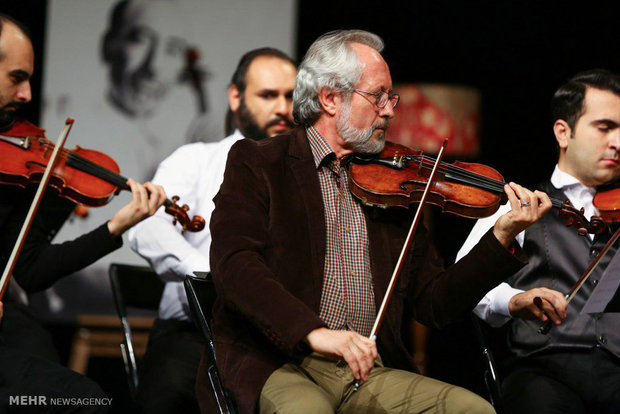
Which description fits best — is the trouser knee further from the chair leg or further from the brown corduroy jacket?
the chair leg

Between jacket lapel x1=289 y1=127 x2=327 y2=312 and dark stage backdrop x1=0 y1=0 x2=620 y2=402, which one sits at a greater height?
dark stage backdrop x1=0 y1=0 x2=620 y2=402

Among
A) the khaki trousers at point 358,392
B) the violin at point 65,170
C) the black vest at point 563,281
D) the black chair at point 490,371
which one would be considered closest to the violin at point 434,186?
the black vest at point 563,281

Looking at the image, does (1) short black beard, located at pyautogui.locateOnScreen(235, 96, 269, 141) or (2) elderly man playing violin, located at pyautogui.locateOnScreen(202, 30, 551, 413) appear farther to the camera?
(1) short black beard, located at pyautogui.locateOnScreen(235, 96, 269, 141)

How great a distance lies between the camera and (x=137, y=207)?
2275 millimetres

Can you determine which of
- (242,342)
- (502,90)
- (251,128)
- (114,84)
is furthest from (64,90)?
(502,90)

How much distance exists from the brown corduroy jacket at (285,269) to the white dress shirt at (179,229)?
632 mm

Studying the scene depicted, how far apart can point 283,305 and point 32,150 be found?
110 cm

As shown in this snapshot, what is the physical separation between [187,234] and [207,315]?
0.82m

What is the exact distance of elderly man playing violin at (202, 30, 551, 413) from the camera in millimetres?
1705

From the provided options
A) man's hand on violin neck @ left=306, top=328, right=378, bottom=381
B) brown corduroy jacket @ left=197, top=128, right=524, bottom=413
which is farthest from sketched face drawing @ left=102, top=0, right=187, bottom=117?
man's hand on violin neck @ left=306, top=328, right=378, bottom=381

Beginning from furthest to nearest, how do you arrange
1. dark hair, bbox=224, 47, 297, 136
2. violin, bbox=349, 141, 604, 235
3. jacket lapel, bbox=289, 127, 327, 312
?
1. dark hair, bbox=224, 47, 297, 136
2. violin, bbox=349, 141, 604, 235
3. jacket lapel, bbox=289, 127, 327, 312

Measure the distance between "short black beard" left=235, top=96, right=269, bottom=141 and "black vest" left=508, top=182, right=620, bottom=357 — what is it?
1.18 m

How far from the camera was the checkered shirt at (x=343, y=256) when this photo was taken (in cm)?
192

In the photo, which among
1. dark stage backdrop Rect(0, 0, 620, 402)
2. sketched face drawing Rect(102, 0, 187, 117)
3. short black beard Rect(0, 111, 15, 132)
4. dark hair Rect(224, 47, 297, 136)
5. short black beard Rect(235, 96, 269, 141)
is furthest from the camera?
dark stage backdrop Rect(0, 0, 620, 402)
